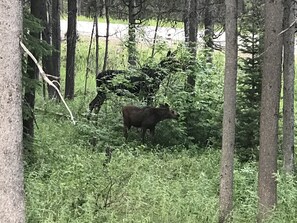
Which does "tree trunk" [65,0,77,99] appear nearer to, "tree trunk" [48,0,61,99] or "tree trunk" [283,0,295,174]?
"tree trunk" [48,0,61,99]

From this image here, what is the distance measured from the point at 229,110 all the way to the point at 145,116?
5979 mm

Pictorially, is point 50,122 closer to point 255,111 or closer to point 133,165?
point 133,165

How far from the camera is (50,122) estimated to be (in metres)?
14.1

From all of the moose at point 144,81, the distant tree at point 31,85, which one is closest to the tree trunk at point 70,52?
the moose at point 144,81

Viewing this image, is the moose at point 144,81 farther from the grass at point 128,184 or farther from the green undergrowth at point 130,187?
the green undergrowth at point 130,187

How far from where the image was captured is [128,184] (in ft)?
28.3

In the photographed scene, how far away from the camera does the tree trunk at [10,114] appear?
464 cm

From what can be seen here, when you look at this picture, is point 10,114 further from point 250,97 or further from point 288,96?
point 250,97

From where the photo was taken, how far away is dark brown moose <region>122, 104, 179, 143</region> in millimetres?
13305

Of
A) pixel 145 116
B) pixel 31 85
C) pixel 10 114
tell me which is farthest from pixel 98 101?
pixel 10 114

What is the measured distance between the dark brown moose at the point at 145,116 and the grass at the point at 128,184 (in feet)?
2.45

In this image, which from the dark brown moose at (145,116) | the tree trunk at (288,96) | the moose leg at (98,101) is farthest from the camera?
the moose leg at (98,101)

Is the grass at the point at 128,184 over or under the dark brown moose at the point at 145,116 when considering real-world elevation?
under

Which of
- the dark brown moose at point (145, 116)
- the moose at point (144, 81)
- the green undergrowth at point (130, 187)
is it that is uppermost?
the moose at point (144, 81)
